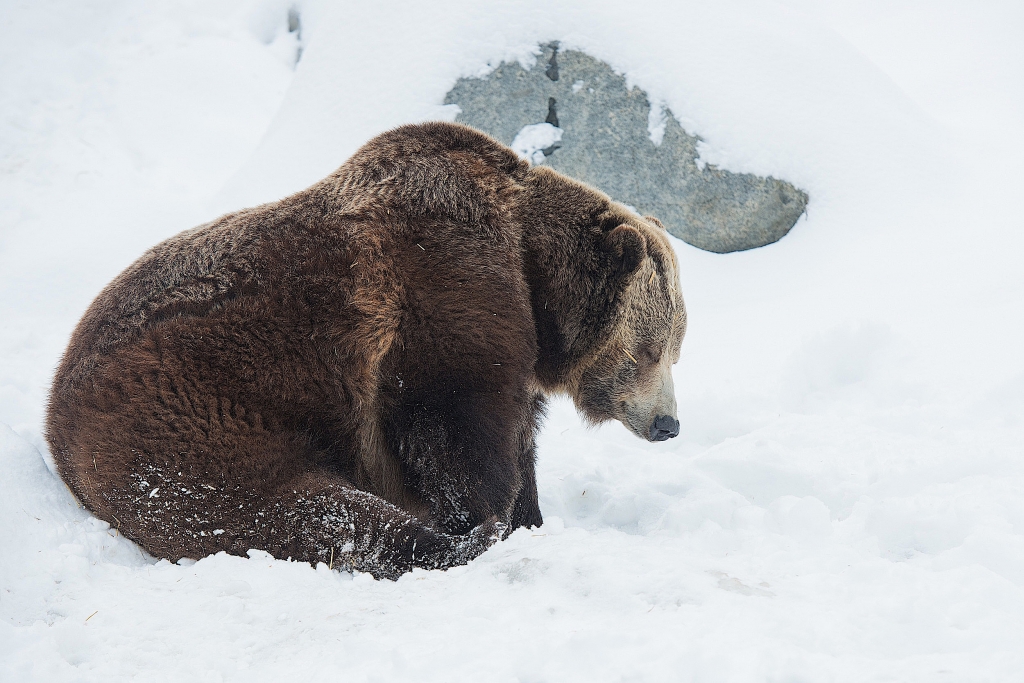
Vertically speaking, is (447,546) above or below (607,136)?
below

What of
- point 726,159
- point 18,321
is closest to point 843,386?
point 726,159

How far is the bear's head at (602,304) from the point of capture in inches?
146

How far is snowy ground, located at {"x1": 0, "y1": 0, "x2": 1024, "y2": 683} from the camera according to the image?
2.19 meters

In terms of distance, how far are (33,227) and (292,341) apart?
7.24m

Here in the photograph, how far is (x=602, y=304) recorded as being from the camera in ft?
12.5

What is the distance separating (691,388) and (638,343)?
2.07m

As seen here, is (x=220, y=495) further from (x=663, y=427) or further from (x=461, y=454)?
(x=663, y=427)

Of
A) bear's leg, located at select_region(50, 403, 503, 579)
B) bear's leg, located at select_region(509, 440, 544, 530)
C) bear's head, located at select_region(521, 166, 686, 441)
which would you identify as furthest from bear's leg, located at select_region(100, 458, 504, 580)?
bear's head, located at select_region(521, 166, 686, 441)

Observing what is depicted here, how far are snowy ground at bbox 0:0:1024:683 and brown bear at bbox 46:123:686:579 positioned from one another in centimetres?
22

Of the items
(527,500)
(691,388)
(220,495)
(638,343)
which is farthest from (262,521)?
(691,388)

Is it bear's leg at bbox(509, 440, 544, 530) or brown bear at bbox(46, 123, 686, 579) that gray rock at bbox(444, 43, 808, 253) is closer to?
brown bear at bbox(46, 123, 686, 579)

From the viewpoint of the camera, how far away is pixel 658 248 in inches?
156

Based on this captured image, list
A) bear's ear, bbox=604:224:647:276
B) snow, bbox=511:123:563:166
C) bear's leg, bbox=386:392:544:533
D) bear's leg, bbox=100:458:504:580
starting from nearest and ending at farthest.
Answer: bear's leg, bbox=100:458:504:580 < bear's leg, bbox=386:392:544:533 < bear's ear, bbox=604:224:647:276 < snow, bbox=511:123:563:166

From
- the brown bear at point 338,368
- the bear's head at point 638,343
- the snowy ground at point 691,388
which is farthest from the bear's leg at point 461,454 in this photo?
the bear's head at point 638,343
